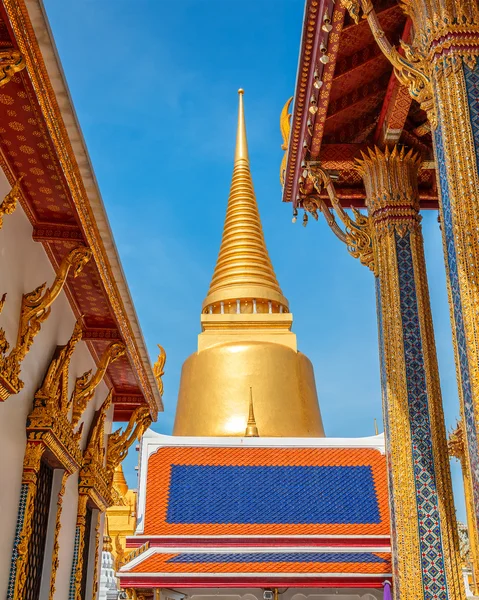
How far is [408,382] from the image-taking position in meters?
6.72

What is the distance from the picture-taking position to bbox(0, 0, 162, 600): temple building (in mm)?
3920

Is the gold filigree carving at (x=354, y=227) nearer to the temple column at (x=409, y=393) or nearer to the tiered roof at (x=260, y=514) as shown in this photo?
the temple column at (x=409, y=393)

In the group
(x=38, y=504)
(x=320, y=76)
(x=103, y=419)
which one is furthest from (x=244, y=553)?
(x=320, y=76)

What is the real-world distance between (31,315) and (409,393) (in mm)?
3392

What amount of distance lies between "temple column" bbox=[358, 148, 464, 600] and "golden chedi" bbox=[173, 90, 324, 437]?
40.9 feet

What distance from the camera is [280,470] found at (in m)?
14.4

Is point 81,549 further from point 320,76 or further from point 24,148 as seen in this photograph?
point 320,76

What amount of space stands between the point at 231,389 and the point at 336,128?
44.2 ft

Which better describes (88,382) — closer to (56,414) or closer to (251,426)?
(56,414)

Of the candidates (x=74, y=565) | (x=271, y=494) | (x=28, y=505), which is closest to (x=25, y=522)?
(x=28, y=505)

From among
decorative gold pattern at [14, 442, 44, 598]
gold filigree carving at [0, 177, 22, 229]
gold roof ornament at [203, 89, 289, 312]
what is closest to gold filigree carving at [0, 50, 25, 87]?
gold filigree carving at [0, 177, 22, 229]

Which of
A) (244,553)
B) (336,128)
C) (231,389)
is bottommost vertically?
(244,553)

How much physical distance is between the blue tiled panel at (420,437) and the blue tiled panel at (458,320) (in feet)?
7.63

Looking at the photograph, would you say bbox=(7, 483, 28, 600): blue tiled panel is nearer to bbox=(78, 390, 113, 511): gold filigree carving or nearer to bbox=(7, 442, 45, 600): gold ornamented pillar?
bbox=(7, 442, 45, 600): gold ornamented pillar
